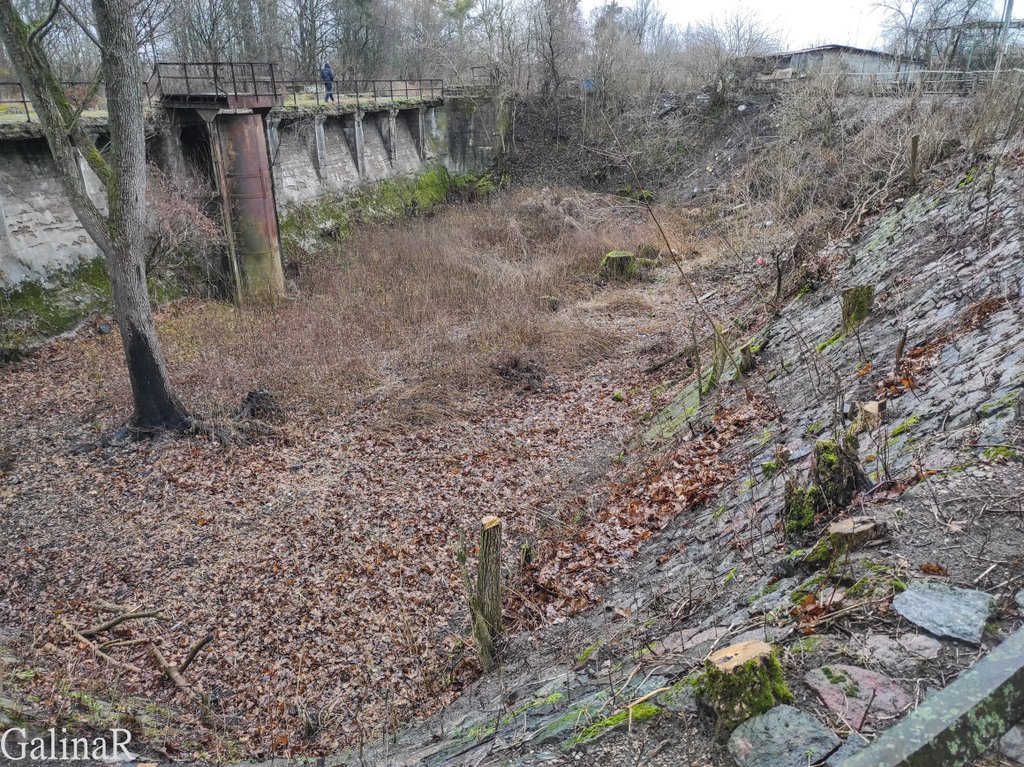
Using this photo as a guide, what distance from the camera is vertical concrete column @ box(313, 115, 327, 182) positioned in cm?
2100

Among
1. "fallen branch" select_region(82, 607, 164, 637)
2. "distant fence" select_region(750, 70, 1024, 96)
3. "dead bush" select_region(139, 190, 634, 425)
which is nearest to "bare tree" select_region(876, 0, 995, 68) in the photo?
"distant fence" select_region(750, 70, 1024, 96)

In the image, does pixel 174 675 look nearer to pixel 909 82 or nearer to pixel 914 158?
pixel 914 158

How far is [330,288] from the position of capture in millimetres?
16609

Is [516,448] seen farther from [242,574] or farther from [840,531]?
[840,531]

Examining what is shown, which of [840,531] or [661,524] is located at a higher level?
[840,531]

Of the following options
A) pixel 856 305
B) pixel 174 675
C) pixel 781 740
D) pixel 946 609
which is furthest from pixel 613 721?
pixel 856 305

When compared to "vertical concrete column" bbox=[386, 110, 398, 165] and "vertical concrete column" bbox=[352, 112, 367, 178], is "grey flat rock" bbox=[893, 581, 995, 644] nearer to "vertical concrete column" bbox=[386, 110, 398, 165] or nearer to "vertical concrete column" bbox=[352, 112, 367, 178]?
"vertical concrete column" bbox=[352, 112, 367, 178]

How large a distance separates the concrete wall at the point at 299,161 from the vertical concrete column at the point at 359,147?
0.03 m

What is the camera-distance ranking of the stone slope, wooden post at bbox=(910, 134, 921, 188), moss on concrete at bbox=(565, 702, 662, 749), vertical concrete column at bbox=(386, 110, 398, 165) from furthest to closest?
1. vertical concrete column at bbox=(386, 110, 398, 165)
2. wooden post at bbox=(910, 134, 921, 188)
3. moss on concrete at bbox=(565, 702, 662, 749)
4. the stone slope

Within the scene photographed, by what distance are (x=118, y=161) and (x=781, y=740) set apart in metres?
9.85

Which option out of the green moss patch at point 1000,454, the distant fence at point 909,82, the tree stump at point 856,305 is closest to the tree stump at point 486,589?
the green moss patch at point 1000,454

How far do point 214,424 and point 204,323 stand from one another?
5259 mm

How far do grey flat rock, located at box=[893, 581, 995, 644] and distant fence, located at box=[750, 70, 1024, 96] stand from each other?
15.6m

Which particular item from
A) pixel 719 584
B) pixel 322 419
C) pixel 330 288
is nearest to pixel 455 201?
pixel 330 288
